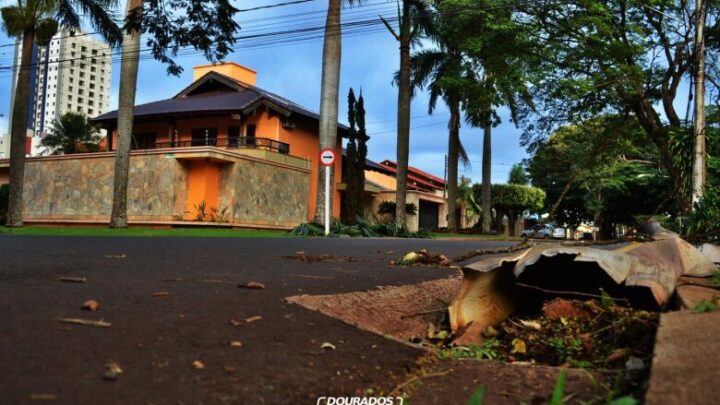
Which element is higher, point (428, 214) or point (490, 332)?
point (428, 214)

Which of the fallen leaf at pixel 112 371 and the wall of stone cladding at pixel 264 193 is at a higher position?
the wall of stone cladding at pixel 264 193

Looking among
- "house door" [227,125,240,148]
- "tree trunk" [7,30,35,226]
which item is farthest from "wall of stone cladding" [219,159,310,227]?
"tree trunk" [7,30,35,226]

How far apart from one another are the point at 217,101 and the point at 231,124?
1.56m

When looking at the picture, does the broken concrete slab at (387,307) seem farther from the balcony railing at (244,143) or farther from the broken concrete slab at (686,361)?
the balcony railing at (244,143)

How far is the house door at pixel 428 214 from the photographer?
39.9m

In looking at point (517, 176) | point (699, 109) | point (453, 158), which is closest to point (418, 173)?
point (517, 176)

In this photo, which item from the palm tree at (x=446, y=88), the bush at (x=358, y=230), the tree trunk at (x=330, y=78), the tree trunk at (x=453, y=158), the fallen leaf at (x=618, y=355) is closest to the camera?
the fallen leaf at (x=618, y=355)

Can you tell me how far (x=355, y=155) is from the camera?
1110 inches

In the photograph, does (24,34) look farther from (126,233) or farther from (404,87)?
(404,87)

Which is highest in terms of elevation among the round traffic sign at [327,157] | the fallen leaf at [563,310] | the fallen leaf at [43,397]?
the round traffic sign at [327,157]

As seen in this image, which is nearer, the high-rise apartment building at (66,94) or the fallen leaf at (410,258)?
the fallen leaf at (410,258)

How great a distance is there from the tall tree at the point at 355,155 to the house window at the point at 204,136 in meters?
6.88

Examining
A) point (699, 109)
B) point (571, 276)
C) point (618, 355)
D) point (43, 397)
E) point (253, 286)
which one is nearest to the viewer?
point (43, 397)

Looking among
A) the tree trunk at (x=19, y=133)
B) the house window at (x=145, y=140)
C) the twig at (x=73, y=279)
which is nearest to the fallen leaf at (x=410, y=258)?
the twig at (x=73, y=279)
